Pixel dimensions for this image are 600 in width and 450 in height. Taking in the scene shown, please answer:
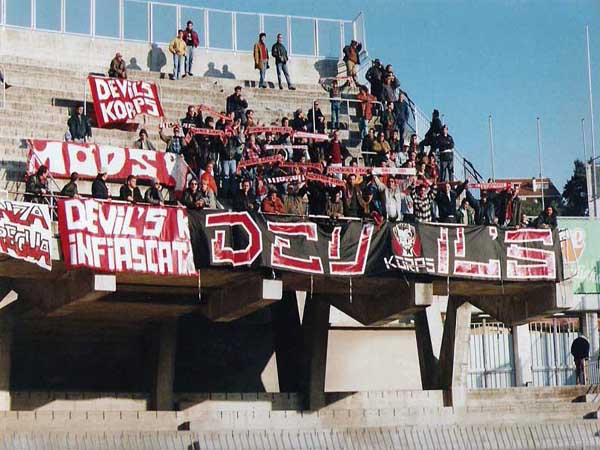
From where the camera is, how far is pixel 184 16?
42.7 m

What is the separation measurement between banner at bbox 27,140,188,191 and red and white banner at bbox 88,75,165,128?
3.04 m

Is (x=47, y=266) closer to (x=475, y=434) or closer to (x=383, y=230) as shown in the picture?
(x=383, y=230)

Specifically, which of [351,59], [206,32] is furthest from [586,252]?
[206,32]

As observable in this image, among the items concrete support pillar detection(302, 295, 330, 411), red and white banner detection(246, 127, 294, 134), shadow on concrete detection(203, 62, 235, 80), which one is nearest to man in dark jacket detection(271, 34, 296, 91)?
shadow on concrete detection(203, 62, 235, 80)

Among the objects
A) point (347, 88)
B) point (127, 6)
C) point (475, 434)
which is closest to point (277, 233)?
point (475, 434)

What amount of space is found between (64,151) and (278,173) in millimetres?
4846

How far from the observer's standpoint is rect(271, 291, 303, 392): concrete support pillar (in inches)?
1320

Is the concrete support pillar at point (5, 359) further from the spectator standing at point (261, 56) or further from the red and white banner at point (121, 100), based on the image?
the spectator standing at point (261, 56)

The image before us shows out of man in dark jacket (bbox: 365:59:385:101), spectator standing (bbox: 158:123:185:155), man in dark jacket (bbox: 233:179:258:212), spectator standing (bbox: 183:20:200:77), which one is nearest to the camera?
man in dark jacket (bbox: 233:179:258:212)

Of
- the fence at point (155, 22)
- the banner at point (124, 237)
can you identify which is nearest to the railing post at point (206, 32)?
the fence at point (155, 22)

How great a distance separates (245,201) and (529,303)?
7707 millimetres

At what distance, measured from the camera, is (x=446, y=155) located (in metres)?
32.6

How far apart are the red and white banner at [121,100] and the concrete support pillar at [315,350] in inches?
257

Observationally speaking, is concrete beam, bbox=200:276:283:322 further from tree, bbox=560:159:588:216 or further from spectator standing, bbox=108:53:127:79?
tree, bbox=560:159:588:216
